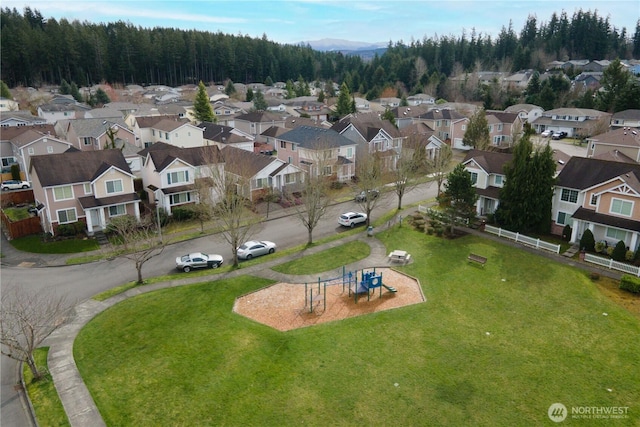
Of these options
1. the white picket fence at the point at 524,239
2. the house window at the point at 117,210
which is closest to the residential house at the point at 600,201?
the white picket fence at the point at 524,239

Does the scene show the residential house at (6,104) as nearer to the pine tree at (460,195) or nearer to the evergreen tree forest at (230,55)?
the evergreen tree forest at (230,55)

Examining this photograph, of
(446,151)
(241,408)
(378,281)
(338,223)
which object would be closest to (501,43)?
(446,151)

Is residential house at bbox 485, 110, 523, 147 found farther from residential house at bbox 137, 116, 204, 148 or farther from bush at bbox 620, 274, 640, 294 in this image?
bush at bbox 620, 274, 640, 294

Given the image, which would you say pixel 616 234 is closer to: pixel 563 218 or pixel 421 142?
pixel 563 218

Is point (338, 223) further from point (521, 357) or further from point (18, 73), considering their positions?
point (18, 73)

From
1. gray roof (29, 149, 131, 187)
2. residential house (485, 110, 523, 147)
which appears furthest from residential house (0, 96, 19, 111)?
residential house (485, 110, 523, 147)

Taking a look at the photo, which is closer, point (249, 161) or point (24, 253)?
point (24, 253)
